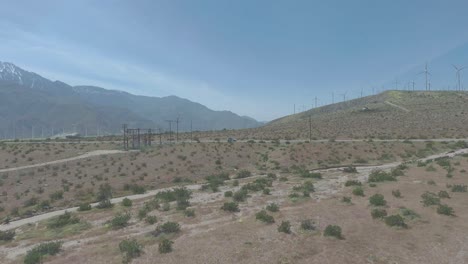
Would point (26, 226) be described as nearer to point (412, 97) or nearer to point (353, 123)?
point (353, 123)

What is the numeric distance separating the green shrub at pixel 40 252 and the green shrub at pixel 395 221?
613 inches

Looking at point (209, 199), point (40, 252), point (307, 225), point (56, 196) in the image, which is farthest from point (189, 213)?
point (56, 196)

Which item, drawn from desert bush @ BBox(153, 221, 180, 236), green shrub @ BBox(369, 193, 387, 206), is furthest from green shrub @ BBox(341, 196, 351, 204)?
desert bush @ BBox(153, 221, 180, 236)

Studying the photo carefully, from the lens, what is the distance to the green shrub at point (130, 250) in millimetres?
14177

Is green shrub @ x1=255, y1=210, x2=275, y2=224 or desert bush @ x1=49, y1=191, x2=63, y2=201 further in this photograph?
desert bush @ x1=49, y1=191, x2=63, y2=201

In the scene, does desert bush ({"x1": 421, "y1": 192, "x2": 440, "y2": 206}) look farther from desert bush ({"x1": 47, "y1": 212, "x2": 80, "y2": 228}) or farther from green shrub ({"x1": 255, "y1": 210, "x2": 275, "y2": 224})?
desert bush ({"x1": 47, "y1": 212, "x2": 80, "y2": 228})

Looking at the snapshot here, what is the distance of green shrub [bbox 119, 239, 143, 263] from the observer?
46.5 ft

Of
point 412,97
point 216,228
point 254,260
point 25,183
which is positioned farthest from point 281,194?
point 412,97

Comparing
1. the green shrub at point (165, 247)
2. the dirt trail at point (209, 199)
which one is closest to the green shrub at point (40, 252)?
the dirt trail at point (209, 199)

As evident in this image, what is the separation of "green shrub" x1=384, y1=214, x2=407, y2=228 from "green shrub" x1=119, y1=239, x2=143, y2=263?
11998 millimetres

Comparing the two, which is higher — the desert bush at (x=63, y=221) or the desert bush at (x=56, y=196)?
the desert bush at (x=63, y=221)

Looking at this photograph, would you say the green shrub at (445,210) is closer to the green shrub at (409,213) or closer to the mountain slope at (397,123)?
the green shrub at (409,213)

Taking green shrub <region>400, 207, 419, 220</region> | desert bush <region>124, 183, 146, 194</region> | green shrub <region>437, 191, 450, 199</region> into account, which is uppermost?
green shrub <region>437, 191, 450, 199</region>

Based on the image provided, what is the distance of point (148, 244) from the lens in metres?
15.8
